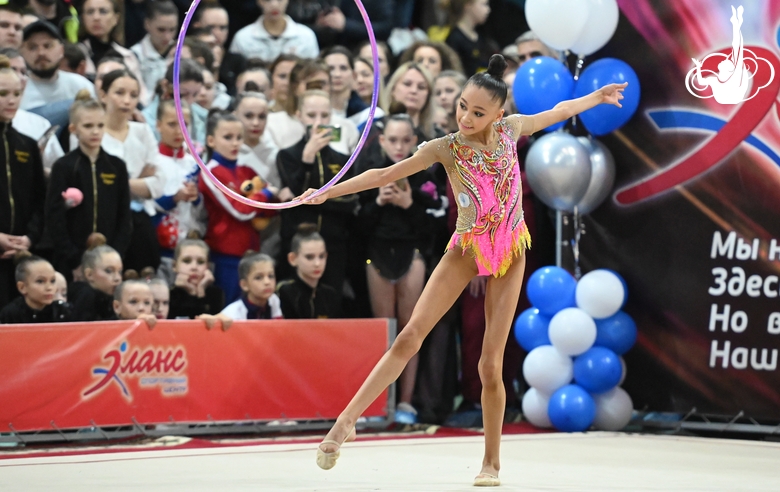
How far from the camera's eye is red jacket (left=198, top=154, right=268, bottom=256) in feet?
Result: 23.7

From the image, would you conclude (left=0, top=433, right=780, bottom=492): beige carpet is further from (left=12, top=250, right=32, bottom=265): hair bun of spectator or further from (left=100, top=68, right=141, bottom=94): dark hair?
(left=100, top=68, right=141, bottom=94): dark hair

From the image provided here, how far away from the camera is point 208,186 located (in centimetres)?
727

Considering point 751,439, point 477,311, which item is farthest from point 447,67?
point 751,439

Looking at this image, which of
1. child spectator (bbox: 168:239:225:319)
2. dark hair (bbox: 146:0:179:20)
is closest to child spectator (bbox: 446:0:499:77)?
dark hair (bbox: 146:0:179:20)

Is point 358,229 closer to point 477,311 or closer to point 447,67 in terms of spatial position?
point 477,311

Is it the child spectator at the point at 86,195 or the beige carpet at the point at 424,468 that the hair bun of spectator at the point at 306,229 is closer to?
the child spectator at the point at 86,195

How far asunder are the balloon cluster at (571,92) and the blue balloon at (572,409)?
122 centimetres

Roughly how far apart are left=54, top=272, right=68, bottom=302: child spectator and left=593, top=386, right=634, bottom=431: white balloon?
3.45 m

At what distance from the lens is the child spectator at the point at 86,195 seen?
21.9 ft

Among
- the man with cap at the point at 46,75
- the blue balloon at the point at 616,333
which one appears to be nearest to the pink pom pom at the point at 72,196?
the man with cap at the point at 46,75

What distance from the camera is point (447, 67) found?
873 centimetres

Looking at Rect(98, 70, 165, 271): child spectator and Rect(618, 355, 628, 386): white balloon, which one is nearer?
Rect(98, 70, 165, 271): child spectator

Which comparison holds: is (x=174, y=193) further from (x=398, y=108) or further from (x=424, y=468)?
(x=424, y=468)

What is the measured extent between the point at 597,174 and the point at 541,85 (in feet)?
2.44
